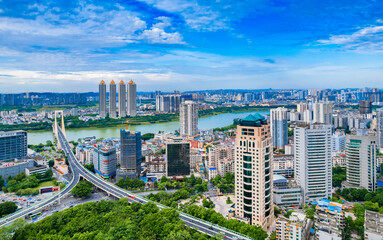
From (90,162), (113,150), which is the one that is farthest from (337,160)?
(90,162)

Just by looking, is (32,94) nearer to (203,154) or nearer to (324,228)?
(203,154)

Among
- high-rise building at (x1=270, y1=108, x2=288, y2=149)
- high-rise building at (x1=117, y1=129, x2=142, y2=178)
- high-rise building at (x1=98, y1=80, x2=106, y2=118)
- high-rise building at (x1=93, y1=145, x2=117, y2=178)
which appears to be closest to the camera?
high-rise building at (x1=117, y1=129, x2=142, y2=178)

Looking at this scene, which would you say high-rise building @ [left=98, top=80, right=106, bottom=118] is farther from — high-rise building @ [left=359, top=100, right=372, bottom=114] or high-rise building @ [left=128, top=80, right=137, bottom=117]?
high-rise building @ [left=359, top=100, right=372, bottom=114]

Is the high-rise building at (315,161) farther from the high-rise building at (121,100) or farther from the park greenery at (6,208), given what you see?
the high-rise building at (121,100)

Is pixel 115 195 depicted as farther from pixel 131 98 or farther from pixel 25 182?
pixel 131 98

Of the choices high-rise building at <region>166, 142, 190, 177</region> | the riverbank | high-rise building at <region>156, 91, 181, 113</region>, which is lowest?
high-rise building at <region>166, 142, 190, 177</region>

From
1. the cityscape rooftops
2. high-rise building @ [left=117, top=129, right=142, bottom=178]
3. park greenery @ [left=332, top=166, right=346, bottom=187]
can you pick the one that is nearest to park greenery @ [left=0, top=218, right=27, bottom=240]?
high-rise building @ [left=117, top=129, right=142, bottom=178]
